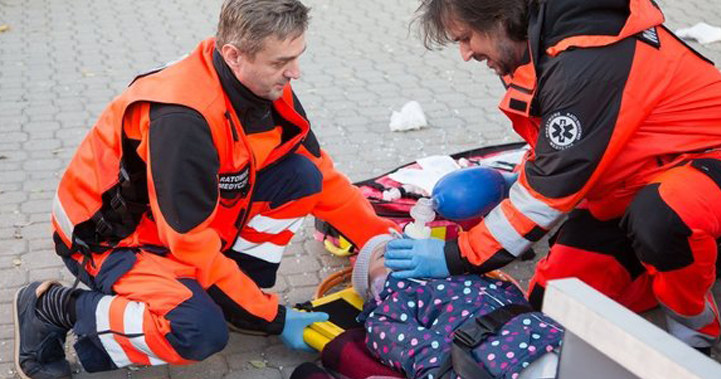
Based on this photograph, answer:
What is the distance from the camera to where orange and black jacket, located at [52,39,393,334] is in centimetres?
279

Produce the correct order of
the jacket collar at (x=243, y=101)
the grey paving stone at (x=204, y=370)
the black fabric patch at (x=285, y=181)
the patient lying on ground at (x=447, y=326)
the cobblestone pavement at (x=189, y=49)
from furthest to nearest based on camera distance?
the cobblestone pavement at (x=189, y=49) → the black fabric patch at (x=285, y=181) → the grey paving stone at (x=204, y=370) → the jacket collar at (x=243, y=101) → the patient lying on ground at (x=447, y=326)

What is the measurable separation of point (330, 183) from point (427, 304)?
73cm

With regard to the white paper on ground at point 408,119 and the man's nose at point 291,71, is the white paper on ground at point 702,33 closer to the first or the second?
the white paper on ground at point 408,119

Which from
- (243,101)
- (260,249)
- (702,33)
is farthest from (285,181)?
(702,33)

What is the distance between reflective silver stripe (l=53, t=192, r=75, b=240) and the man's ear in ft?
2.49

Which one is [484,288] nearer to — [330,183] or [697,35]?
[330,183]

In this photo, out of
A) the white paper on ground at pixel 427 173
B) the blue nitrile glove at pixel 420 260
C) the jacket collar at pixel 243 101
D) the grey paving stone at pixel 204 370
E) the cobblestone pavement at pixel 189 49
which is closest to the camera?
the jacket collar at pixel 243 101

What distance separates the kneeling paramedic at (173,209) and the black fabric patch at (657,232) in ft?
3.84

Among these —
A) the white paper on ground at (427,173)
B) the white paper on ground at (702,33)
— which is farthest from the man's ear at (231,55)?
the white paper on ground at (702,33)

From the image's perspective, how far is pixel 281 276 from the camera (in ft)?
12.8

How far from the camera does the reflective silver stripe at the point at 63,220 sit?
3016 millimetres

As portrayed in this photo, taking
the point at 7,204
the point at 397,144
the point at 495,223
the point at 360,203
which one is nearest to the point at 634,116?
the point at 495,223

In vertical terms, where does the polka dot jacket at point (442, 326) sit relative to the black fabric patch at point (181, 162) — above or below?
below

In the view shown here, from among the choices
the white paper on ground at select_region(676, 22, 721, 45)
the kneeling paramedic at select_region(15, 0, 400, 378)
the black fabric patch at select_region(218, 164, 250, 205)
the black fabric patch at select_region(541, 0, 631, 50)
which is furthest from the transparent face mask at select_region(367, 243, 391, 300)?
the white paper on ground at select_region(676, 22, 721, 45)
